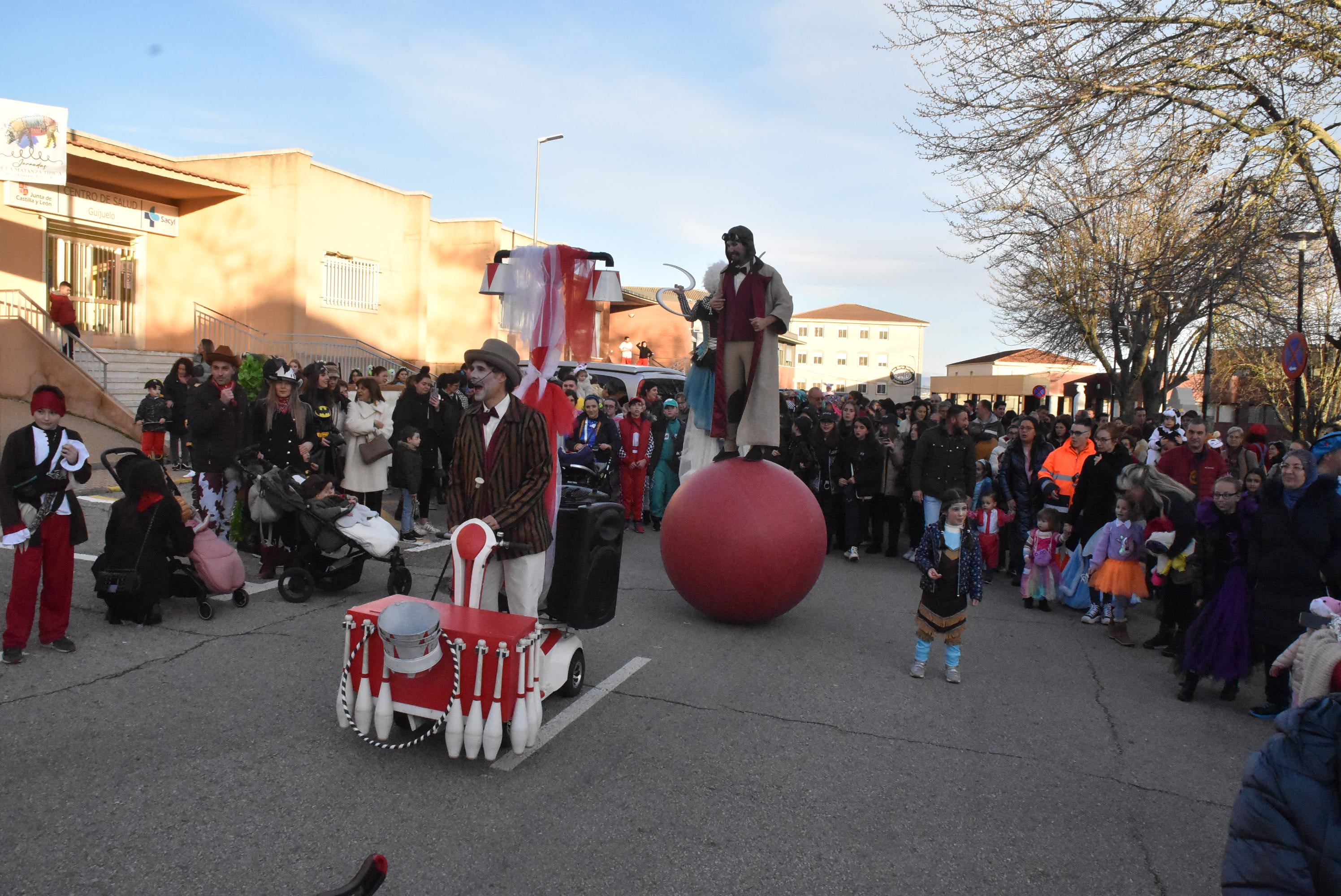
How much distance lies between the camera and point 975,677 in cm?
623

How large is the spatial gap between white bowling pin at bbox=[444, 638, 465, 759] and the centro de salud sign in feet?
50.6

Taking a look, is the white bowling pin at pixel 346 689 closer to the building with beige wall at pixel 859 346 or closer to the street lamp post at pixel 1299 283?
the street lamp post at pixel 1299 283

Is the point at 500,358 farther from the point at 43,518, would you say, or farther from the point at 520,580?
the point at 43,518

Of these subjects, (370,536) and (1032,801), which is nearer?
(1032,801)

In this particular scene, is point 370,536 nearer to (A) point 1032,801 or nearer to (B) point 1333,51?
(A) point 1032,801

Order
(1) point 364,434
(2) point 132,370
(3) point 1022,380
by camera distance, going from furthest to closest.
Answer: (3) point 1022,380
(2) point 132,370
(1) point 364,434

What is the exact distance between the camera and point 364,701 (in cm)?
425

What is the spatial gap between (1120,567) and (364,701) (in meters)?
6.17

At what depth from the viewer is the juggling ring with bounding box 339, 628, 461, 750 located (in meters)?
4.16

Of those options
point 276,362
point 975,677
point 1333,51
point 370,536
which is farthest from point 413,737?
point 1333,51

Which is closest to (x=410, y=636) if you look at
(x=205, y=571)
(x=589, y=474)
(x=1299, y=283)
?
(x=205, y=571)

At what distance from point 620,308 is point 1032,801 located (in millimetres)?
29840

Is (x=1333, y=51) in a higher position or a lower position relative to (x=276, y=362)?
higher

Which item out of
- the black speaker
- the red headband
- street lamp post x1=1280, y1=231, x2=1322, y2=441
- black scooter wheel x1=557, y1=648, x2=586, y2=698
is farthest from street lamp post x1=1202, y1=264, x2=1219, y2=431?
the red headband
